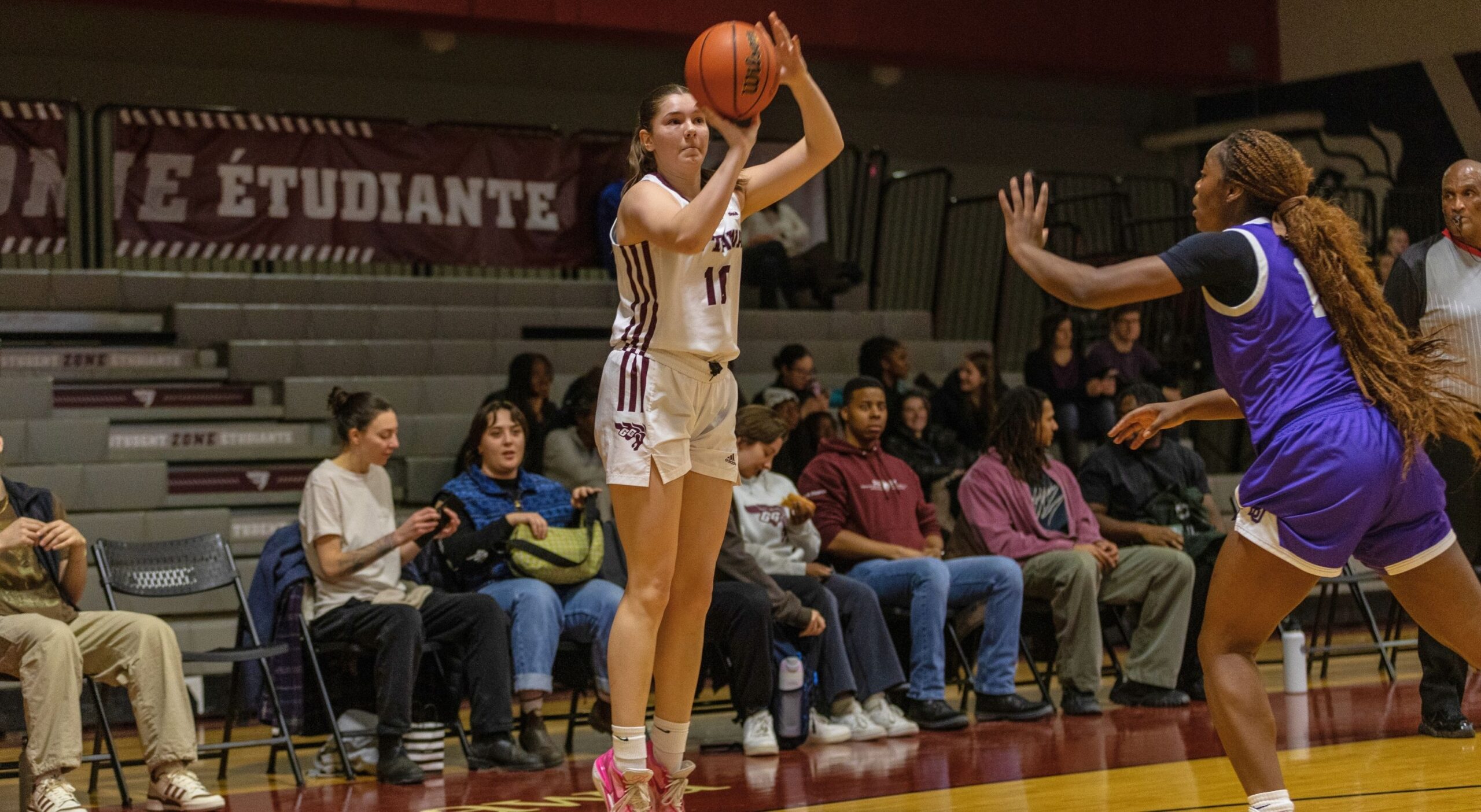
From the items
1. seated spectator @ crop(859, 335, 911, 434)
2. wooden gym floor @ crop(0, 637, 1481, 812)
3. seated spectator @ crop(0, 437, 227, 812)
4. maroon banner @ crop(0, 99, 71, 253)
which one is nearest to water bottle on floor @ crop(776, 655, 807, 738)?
wooden gym floor @ crop(0, 637, 1481, 812)

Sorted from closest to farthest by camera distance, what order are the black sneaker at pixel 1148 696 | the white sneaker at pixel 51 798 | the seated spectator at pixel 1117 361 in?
1. the white sneaker at pixel 51 798
2. the black sneaker at pixel 1148 696
3. the seated spectator at pixel 1117 361

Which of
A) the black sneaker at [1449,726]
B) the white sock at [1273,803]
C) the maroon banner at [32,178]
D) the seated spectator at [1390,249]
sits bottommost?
the black sneaker at [1449,726]

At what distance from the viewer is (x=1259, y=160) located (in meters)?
3.49

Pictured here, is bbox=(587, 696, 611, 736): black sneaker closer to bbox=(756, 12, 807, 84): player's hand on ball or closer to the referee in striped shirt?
the referee in striped shirt

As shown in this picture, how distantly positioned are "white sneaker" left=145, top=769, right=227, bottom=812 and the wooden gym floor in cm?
12

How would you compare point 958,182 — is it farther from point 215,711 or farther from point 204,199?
point 215,711

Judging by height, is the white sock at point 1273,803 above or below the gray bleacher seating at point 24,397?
below

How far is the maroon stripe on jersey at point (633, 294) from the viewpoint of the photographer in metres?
3.70

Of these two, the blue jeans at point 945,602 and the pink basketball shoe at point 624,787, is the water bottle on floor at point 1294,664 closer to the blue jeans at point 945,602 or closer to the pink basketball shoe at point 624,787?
the blue jeans at point 945,602

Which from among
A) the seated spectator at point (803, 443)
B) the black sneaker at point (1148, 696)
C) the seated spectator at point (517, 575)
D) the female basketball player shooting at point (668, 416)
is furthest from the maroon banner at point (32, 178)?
the female basketball player shooting at point (668, 416)

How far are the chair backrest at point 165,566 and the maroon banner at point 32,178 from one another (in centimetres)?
394

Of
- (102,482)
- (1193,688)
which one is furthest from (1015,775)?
(102,482)

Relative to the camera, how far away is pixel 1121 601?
6.94 metres

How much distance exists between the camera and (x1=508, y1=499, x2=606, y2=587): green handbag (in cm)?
595
